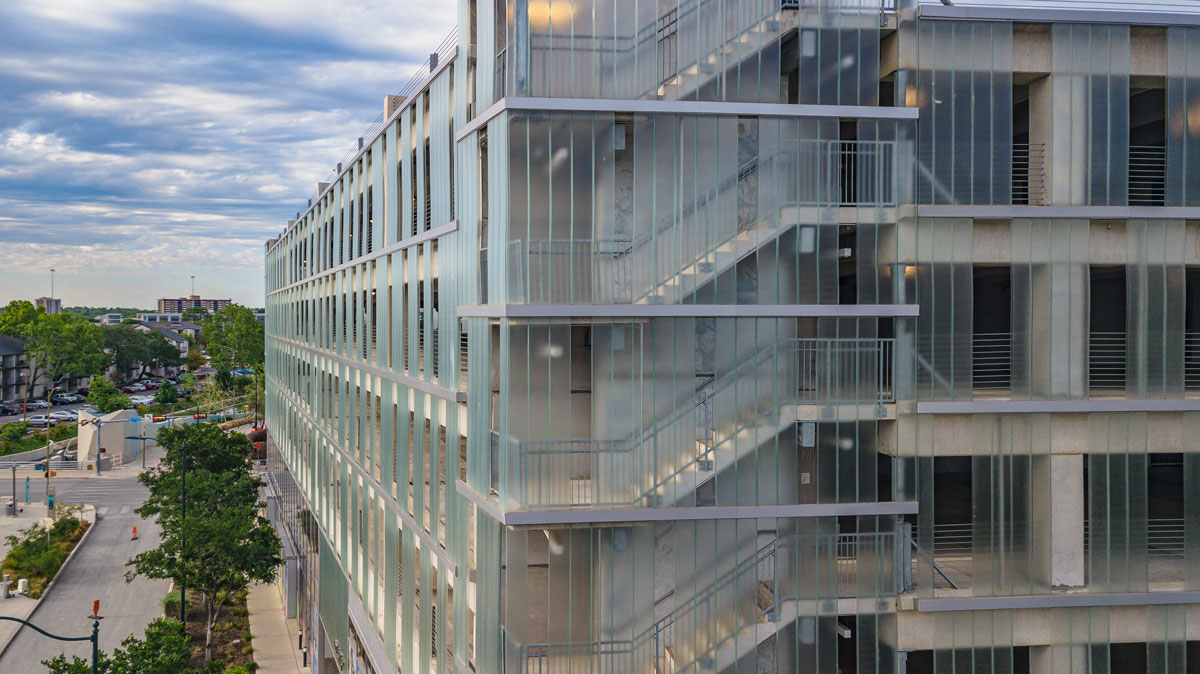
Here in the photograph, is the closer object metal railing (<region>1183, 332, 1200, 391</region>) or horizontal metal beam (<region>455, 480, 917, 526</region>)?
horizontal metal beam (<region>455, 480, 917, 526</region>)

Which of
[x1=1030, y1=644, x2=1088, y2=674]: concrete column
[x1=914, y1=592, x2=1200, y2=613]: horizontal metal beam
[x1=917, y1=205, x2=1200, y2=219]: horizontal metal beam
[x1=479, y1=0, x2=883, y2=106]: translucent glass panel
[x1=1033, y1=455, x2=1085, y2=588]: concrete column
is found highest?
[x1=479, y1=0, x2=883, y2=106]: translucent glass panel

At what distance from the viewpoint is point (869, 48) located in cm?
1759

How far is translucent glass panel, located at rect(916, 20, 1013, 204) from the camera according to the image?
1767cm

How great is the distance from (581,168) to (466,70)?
18.4 ft

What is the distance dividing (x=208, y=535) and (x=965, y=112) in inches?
1466

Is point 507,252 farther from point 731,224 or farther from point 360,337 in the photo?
point 360,337

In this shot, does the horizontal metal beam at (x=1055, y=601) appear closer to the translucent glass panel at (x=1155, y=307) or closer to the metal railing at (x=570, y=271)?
the translucent glass panel at (x=1155, y=307)

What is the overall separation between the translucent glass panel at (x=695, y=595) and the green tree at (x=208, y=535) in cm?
2946

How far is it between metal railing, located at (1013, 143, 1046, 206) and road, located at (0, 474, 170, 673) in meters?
43.1

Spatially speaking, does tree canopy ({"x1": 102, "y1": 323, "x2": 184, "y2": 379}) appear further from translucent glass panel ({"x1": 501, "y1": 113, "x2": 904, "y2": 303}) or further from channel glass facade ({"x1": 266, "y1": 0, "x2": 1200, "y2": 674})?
translucent glass panel ({"x1": 501, "y1": 113, "x2": 904, "y2": 303})

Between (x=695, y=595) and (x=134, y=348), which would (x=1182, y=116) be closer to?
(x=695, y=595)

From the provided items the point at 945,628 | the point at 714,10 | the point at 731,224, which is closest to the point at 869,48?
the point at 714,10

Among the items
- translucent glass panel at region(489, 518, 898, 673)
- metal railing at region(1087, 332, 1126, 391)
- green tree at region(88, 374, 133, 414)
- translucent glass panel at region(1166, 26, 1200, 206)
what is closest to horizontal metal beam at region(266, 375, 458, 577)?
translucent glass panel at region(489, 518, 898, 673)

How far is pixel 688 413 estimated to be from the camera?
56.2 feet
